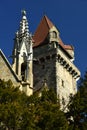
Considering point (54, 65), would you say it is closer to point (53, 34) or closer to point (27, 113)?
point (53, 34)

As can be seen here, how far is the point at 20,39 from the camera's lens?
120ft

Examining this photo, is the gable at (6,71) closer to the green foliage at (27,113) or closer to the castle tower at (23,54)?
the castle tower at (23,54)

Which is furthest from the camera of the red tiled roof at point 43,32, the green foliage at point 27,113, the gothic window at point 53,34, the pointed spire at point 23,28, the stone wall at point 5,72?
the red tiled roof at point 43,32

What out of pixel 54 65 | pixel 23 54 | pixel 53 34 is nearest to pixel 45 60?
pixel 54 65

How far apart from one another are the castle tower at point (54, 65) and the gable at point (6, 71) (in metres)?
6.53

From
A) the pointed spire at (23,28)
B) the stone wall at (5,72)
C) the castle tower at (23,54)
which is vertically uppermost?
the pointed spire at (23,28)

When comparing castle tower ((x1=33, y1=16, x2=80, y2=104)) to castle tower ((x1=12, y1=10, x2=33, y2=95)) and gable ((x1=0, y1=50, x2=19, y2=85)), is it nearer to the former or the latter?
castle tower ((x1=12, y1=10, x2=33, y2=95))

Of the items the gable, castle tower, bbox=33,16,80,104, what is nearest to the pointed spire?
castle tower, bbox=33,16,80,104

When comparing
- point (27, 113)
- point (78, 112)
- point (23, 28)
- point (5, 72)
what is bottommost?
point (27, 113)

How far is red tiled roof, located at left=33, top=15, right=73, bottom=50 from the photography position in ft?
135

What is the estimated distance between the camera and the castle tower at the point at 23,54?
111 ft

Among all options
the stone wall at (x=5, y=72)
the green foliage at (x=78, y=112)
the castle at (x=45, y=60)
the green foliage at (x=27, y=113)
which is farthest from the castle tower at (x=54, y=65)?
the green foliage at (x=27, y=113)

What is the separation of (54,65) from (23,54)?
367cm

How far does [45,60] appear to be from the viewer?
3906 centimetres
